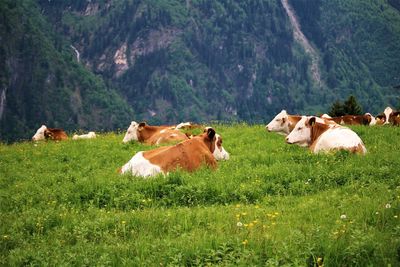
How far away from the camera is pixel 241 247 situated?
22.5 feet

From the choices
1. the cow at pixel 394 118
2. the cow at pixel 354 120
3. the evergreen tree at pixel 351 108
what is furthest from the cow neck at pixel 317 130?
the evergreen tree at pixel 351 108

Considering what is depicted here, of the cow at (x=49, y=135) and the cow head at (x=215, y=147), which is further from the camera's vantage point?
the cow at (x=49, y=135)

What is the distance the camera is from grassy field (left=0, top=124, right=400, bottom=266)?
6709 mm

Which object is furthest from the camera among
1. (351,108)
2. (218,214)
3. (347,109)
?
(347,109)

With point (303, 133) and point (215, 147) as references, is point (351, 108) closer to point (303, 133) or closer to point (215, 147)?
point (303, 133)

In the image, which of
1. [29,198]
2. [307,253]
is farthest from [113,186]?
[307,253]

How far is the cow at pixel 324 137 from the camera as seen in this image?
46.3ft

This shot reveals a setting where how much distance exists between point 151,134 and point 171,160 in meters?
10.4

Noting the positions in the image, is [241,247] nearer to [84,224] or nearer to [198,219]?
[198,219]

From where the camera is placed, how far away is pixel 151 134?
75.4 ft

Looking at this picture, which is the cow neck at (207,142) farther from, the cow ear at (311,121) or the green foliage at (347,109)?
the green foliage at (347,109)

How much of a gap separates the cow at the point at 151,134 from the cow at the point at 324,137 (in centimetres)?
547

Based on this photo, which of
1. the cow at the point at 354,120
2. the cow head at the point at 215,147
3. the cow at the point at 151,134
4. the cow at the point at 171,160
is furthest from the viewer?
the cow at the point at 354,120

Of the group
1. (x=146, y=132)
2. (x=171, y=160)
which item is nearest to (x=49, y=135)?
(x=146, y=132)
